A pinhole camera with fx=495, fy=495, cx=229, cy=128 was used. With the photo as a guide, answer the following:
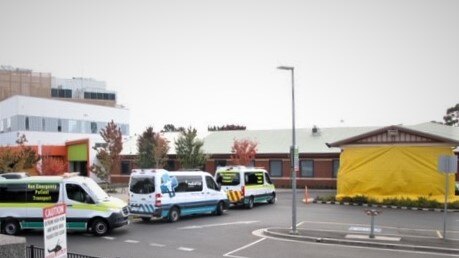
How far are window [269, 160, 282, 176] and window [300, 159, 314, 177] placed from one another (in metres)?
2.26

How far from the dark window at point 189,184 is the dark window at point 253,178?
15.5ft

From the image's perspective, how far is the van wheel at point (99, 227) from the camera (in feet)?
62.8

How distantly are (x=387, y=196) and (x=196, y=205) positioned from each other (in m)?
12.8

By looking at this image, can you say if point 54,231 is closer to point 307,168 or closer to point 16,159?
point 16,159

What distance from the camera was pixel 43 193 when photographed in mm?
19562

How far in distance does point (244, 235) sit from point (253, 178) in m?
10.4

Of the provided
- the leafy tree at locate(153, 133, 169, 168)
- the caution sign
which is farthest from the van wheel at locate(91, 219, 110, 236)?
the leafy tree at locate(153, 133, 169, 168)

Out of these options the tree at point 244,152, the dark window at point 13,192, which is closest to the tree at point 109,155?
the tree at point 244,152

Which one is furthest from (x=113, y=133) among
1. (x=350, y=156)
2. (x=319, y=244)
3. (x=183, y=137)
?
(x=319, y=244)

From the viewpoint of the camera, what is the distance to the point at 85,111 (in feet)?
219

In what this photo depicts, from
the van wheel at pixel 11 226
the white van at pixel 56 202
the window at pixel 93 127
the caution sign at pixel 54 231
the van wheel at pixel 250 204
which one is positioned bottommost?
the van wheel at pixel 250 204

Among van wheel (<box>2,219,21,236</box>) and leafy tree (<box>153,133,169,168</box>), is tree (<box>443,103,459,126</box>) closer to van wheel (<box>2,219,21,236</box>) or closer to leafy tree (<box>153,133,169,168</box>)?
leafy tree (<box>153,133,169,168</box>)

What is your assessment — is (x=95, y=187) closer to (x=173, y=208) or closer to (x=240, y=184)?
(x=173, y=208)

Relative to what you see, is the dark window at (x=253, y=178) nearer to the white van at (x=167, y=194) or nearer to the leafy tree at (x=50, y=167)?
the white van at (x=167, y=194)
